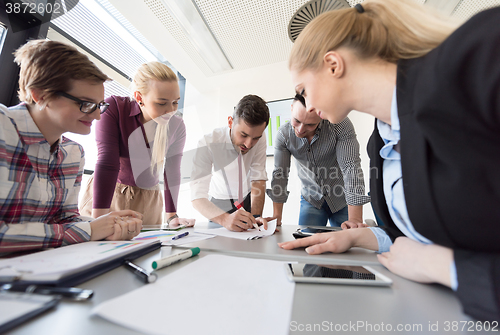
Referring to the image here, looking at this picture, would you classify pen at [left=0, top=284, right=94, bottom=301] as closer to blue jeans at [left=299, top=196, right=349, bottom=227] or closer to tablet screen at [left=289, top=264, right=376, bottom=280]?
tablet screen at [left=289, top=264, right=376, bottom=280]

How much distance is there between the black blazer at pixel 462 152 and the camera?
1.07ft

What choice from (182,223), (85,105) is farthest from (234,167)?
(85,105)

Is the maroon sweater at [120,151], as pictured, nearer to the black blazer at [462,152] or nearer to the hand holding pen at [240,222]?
the hand holding pen at [240,222]

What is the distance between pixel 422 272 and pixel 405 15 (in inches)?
23.6

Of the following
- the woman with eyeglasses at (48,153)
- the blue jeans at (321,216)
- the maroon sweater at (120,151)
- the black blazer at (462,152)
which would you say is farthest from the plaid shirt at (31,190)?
the blue jeans at (321,216)

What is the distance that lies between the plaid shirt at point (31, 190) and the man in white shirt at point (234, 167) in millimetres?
684

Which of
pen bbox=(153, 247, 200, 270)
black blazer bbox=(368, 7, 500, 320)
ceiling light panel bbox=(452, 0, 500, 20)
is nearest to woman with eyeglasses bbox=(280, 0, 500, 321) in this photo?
black blazer bbox=(368, 7, 500, 320)

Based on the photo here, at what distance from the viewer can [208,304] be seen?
0.32 metres

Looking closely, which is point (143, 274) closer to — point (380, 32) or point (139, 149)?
point (380, 32)

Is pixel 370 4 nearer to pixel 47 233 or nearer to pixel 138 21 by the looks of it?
pixel 47 233

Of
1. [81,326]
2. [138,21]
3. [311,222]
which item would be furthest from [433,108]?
[138,21]

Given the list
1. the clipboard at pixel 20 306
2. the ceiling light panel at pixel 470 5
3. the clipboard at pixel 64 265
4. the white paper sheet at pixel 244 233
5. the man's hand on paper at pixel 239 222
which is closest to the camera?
the clipboard at pixel 20 306

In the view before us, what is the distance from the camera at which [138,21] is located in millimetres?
1961

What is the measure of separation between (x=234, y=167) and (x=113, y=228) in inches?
43.7
